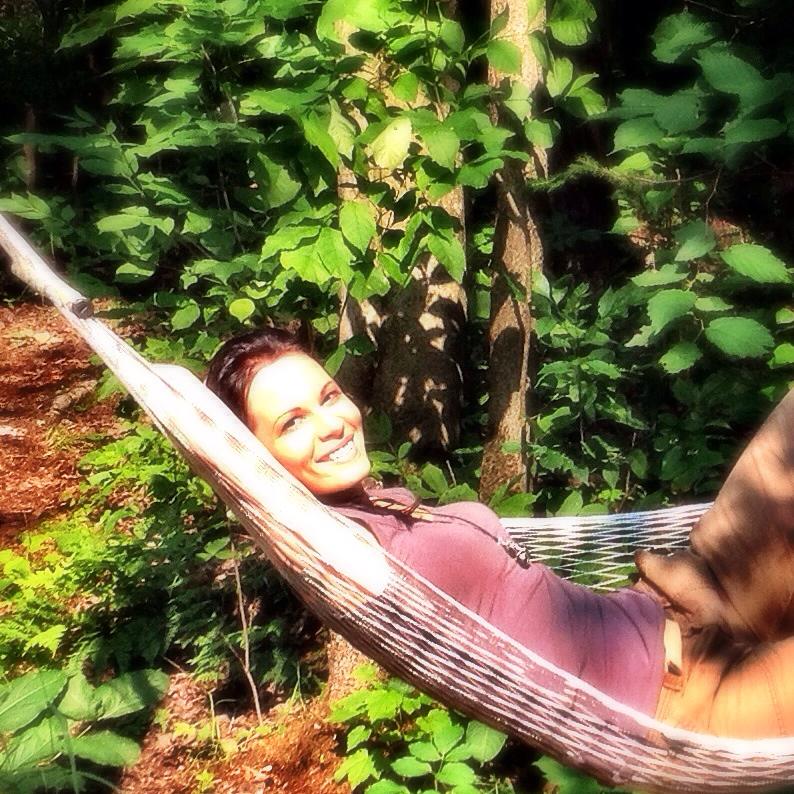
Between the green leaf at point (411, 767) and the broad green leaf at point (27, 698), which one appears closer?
the broad green leaf at point (27, 698)

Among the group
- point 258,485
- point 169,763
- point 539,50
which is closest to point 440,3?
point 539,50

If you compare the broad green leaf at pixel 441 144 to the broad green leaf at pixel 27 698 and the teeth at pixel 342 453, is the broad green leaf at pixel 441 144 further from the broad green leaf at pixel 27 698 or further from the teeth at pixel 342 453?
the broad green leaf at pixel 27 698

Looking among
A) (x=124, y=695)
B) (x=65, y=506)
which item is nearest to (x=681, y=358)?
(x=124, y=695)

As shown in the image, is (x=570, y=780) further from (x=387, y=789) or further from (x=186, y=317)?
(x=186, y=317)

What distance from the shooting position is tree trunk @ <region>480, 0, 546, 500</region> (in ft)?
6.61

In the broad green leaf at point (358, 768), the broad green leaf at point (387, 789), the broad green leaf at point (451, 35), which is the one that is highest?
the broad green leaf at point (451, 35)

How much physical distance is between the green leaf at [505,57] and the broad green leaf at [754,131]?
1.27 ft

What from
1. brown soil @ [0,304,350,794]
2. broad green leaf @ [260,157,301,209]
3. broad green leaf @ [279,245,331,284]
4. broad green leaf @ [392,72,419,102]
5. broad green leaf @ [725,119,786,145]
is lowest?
brown soil @ [0,304,350,794]

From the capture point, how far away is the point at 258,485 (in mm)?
1215

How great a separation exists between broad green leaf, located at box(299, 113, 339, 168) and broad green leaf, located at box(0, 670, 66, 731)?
92cm

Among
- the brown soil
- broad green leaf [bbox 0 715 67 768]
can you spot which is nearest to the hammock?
broad green leaf [bbox 0 715 67 768]

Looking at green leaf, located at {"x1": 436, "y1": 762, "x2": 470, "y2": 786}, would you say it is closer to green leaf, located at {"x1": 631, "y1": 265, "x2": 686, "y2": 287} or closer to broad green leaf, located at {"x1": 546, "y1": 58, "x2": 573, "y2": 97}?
green leaf, located at {"x1": 631, "y1": 265, "x2": 686, "y2": 287}

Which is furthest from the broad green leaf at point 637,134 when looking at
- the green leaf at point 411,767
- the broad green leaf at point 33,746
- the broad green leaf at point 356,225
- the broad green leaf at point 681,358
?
the broad green leaf at point 33,746

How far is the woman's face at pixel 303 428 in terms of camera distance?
1455 millimetres
